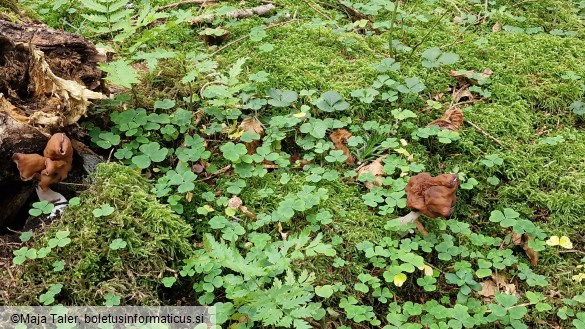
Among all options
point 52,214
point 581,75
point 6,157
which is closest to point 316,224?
point 52,214

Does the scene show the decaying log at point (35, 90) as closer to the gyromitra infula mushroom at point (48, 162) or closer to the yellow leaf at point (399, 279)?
the gyromitra infula mushroom at point (48, 162)

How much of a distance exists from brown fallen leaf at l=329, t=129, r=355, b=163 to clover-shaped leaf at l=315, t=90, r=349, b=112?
0.19 metres

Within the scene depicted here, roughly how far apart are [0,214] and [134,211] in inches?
33.5

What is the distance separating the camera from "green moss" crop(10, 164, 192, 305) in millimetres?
2926

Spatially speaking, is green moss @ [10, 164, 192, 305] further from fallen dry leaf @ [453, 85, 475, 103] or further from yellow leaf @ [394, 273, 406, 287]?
fallen dry leaf @ [453, 85, 475, 103]

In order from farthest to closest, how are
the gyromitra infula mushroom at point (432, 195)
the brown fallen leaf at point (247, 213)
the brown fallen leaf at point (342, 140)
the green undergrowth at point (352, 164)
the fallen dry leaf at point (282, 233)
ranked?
the brown fallen leaf at point (342, 140) → the brown fallen leaf at point (247, 213) → the fallen dry leaf at point (282, 233) → the gyromitra infula mushroom at point (432, 195) → the green undergrowth at point (352, 164)

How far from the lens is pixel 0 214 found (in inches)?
130

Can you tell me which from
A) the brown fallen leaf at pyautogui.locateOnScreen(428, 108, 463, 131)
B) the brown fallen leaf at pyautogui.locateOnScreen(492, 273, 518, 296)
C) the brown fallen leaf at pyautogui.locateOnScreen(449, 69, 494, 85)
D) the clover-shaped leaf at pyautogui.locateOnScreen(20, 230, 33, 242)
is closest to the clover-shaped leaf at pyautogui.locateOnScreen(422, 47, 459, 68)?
the brown fallen leaf at pyautogui.locateOnScreen(449, 69, 494, 85)

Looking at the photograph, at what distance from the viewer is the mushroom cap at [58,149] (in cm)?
317

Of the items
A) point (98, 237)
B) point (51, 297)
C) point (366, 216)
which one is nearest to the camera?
point (51, 297)

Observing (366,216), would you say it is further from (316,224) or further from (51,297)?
(51,297)

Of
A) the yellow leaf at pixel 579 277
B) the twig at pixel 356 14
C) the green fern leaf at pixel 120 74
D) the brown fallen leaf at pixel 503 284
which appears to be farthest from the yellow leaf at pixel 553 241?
the twig at pixel 356 14

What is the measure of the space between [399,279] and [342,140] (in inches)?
52.0

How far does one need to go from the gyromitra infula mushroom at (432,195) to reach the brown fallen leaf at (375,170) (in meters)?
0.40
